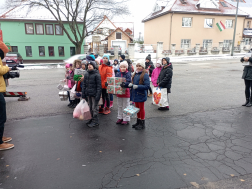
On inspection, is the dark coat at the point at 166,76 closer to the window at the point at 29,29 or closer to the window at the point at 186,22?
the window at the point at 29,29

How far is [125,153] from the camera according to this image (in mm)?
3734

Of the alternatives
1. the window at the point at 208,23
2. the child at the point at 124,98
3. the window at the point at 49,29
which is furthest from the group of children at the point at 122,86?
the window at the point at 208,23

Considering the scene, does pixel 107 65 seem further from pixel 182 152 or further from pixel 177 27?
pixel 177 27

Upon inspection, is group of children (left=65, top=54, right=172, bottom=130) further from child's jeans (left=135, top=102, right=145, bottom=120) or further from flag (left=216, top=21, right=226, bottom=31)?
flag (left=216, top=21, right=226, bottom=31)

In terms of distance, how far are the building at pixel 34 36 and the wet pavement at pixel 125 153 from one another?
26989mm

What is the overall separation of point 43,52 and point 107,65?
27.5 m

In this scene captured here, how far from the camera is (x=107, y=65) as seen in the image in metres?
5.71

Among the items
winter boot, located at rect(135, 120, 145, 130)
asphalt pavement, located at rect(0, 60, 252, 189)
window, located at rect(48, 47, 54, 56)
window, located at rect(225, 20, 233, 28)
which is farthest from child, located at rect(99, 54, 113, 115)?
window, located at rect(225, 20, 233, 28)

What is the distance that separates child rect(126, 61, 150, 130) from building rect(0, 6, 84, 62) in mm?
27572

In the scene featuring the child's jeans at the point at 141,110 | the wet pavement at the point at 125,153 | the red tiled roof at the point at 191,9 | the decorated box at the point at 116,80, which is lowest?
the wet pavement at the point at 125,153

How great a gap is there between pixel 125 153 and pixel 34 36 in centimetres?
3045

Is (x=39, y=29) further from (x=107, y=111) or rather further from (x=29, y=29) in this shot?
(x=107, y=111)

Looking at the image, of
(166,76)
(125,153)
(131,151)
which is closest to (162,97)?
(166,76)

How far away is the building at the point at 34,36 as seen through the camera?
2811 centimetres
